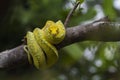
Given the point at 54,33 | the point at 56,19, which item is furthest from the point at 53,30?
the point at 56,19

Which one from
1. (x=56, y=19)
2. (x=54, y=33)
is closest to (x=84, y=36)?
(x=54, y=33)

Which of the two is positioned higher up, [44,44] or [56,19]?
[56,19]

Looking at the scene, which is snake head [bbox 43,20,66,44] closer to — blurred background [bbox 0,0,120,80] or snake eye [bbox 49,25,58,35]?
snake eye [bbox 49,25,58,35]

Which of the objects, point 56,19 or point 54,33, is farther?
point 56,19

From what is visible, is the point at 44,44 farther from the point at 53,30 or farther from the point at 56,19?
the point at 56,19

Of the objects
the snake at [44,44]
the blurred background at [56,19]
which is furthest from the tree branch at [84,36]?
the blurred background at [56,19]

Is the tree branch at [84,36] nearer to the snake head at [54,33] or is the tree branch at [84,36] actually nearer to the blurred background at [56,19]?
the snake head at [54,33]

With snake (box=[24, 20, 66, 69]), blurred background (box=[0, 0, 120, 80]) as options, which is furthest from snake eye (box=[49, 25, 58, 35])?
blurred background (box=[0, 0, 120, 80])
